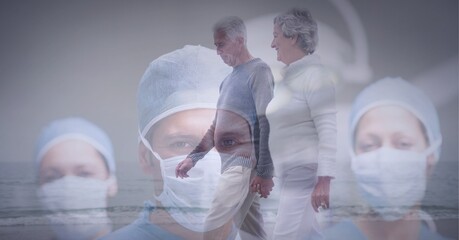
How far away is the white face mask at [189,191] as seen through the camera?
4477 millimetres

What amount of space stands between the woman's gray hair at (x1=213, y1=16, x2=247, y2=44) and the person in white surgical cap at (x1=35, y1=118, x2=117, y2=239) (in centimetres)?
120

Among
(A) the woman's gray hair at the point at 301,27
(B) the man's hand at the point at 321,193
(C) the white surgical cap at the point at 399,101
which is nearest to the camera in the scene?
(B) the man's hand at the point at 321,193

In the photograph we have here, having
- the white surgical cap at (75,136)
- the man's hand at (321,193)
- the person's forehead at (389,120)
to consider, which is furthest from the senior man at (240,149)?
the person's forehead at (389,120)

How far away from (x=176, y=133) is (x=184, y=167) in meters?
0.26

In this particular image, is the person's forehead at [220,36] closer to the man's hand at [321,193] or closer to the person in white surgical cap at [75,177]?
the person in white surgical cap at [75,177]

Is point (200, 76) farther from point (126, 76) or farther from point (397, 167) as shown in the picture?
point (397, 167)

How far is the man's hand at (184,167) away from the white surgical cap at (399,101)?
131cm

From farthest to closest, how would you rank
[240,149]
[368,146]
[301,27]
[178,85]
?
[368,146] < [301,27] < [178,85] < [240,149]

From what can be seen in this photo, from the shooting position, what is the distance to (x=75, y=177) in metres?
4.43

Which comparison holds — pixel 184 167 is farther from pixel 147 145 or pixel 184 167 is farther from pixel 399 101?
pixel 399 101

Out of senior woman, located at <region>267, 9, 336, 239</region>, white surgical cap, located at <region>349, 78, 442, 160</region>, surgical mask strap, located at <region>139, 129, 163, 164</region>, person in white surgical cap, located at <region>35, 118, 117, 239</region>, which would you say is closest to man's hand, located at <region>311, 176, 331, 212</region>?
senior woman, located at <region>267, 9, 336, 239</region>

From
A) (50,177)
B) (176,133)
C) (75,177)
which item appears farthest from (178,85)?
(50,177)

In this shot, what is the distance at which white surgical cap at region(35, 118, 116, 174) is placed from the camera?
4410mm

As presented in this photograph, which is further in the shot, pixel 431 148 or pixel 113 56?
pixel 431 148
